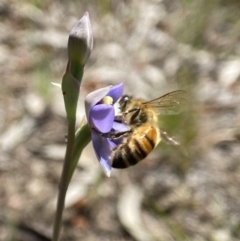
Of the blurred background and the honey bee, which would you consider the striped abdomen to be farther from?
the blurred background

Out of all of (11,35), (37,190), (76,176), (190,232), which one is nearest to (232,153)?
(190,232)

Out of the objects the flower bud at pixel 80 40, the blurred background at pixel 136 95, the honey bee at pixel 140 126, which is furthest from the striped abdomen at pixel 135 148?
the blurred background at pixel 136 95

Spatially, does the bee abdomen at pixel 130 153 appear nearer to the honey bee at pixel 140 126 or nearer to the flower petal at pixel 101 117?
the honey bee at pixel 140 126

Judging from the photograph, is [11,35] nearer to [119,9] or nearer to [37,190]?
[119,9]

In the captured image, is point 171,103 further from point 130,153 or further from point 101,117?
point 101,117

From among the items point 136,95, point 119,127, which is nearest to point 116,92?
point 119,127

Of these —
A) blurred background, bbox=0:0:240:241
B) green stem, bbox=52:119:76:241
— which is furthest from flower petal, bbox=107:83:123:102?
blurred background, bbox=0:0:240:241
